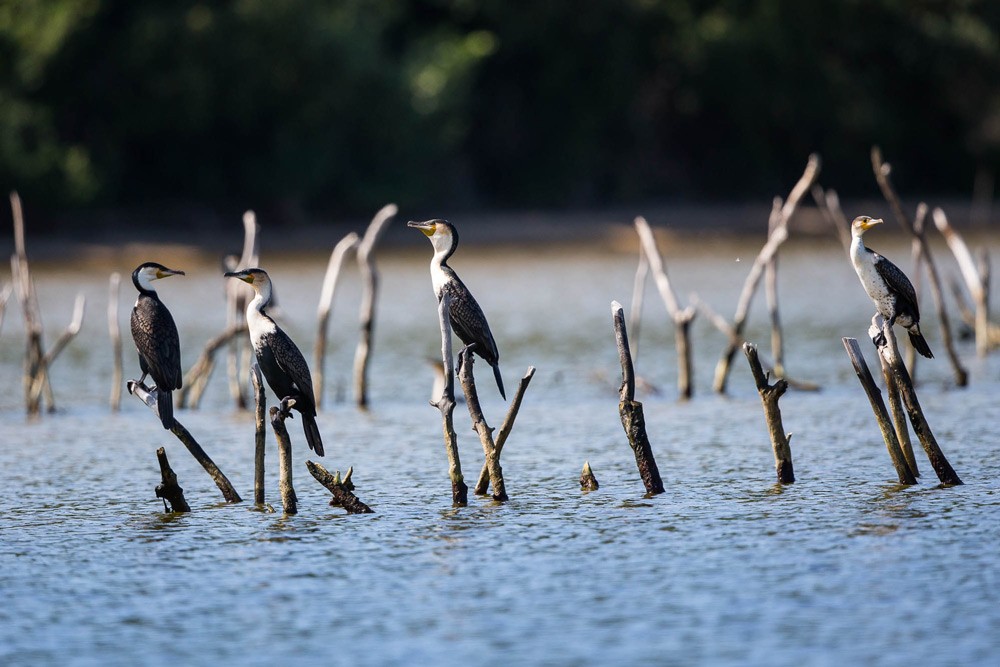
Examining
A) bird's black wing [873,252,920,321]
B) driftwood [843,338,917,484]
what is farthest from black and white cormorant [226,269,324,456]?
bird's black wing [873,252,920,321]

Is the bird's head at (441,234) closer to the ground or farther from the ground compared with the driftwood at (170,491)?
farther from the ground

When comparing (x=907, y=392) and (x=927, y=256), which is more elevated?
(x=927, y=256)

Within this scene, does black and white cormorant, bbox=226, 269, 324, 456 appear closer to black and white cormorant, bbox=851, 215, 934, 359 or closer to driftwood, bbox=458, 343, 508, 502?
driftwood, bbox=458, 343, 508, 502

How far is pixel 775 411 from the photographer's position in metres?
11.0

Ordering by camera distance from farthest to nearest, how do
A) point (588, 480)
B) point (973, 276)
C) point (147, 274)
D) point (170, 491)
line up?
point (973, 276) → point (588, 480) → point (147, 274) → point (170, 491)

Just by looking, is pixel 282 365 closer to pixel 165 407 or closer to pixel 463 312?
pixel 165 407

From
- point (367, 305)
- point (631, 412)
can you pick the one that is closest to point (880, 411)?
point (631, 412)

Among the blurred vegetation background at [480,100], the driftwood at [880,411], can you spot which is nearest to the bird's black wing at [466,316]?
the driftwood at [880,411]

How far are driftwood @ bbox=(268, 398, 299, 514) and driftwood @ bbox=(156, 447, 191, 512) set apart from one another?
0.70m

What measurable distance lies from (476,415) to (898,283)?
301cm

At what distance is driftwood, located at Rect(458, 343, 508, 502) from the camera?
1049 cm

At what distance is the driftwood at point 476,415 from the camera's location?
10492 mm

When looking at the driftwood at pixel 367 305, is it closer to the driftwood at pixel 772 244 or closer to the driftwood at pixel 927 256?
the driftwood at pixel 772 244

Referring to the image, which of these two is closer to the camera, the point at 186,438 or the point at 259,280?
the point at 186,438
